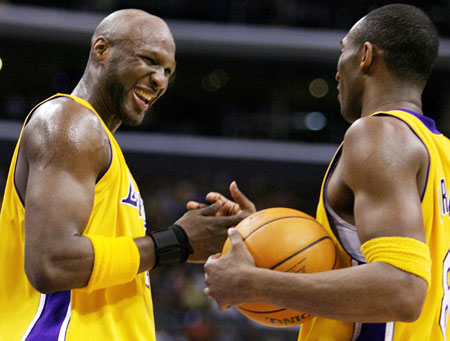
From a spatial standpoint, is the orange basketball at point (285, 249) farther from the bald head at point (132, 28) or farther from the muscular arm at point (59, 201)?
the bald head at point (132, 28)

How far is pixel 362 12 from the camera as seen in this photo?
15.0 m

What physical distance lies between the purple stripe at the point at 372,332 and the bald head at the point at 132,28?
1.69 m

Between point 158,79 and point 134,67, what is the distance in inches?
5.2

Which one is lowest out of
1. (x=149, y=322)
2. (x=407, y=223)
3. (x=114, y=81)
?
(x=149, y=322)

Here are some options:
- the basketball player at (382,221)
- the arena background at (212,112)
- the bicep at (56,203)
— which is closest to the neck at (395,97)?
the basketball player at (382,221)

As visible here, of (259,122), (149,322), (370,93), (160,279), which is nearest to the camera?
(370,93)

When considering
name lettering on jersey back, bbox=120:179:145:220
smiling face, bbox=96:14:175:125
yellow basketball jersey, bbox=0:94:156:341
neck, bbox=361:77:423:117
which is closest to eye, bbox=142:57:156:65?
smiling face, bbox=96:14:175:125

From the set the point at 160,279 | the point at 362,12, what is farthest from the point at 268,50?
the point at 160,279

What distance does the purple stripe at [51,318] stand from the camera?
2504 mm

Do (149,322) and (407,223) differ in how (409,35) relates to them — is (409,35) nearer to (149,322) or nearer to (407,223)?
(407,223)

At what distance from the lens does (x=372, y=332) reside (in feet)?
7.48

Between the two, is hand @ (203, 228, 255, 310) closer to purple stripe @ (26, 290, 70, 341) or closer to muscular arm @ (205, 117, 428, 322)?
muscular arm @ (205, 117, 428, 322)

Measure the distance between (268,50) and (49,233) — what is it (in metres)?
11.7

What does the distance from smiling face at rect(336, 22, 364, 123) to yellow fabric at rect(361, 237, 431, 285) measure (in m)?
0.78
